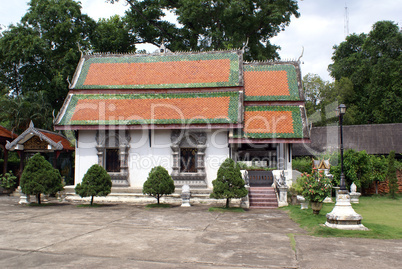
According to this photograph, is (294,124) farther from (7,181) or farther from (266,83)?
(7,181)

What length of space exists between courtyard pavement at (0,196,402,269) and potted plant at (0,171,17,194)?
852 cm

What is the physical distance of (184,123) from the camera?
695 inches

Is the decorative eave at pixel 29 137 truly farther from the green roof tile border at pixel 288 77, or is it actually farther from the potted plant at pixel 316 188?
the potted plant at pixel 316 188

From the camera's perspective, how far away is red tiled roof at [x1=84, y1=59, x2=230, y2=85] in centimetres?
2008

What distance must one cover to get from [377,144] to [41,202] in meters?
21.9

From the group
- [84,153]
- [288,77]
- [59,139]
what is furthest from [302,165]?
[59,139]

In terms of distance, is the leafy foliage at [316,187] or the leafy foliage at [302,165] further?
the leafy foliage at [302,165]

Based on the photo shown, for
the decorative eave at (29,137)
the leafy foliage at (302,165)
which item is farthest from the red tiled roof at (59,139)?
the leafy foliage at (302,165)

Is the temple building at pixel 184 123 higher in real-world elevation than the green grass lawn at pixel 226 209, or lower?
higher

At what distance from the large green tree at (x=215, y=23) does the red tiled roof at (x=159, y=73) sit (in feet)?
33.9

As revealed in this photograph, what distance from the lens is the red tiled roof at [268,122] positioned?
58.1ft

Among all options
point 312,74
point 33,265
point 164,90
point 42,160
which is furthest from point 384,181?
point 312,74

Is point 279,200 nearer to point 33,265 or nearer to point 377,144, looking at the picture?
point 33,265

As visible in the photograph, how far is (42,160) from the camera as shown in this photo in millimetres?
15406
